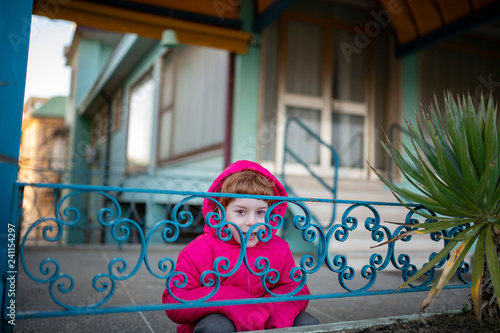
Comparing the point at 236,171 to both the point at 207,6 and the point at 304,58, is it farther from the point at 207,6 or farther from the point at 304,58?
the point at 304,58

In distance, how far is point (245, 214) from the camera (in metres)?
1.56

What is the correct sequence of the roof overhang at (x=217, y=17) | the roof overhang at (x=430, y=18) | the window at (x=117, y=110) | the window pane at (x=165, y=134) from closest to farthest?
the roof overhang at (x=217, y=17), the roof overhang at (x=430, y=18), the window pane at (x=165, y=134), the window at (x=117, y=110)

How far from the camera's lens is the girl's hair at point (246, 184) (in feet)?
5.20

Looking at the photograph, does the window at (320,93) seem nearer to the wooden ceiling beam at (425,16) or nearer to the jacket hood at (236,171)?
the wooden ceiling beam at (425,16)

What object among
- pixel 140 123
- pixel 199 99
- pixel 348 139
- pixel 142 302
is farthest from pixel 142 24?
pixel 140 123

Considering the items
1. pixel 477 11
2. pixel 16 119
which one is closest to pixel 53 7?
pixel 16 119

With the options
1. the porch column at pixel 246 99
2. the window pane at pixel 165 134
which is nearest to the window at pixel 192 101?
the window pane at pixel 165 134

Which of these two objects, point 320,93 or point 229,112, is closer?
point 229,112

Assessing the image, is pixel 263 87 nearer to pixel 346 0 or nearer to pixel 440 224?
pixel 346 0

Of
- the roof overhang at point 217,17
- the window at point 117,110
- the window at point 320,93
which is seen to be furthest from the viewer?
the window at point 117,110

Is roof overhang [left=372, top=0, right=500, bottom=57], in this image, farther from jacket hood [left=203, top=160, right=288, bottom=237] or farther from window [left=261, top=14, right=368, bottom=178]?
jacket hood [left=203, top=160, right=288, bottom=237]

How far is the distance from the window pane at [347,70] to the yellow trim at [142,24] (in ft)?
4.57

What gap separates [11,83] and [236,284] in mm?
1021

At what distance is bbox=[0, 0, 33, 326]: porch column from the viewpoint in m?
1.23
